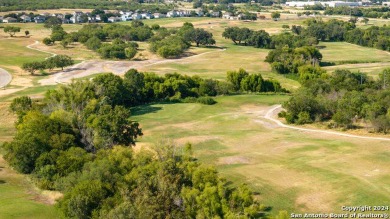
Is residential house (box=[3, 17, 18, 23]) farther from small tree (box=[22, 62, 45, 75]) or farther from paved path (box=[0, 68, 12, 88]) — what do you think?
small tree (box=[22, 62, 45, 75])

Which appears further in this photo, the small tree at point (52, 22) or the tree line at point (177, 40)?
the small tree at point (52, 22)

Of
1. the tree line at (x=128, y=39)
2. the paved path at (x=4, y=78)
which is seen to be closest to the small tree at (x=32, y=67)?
the paved path at (x=4, y=78)

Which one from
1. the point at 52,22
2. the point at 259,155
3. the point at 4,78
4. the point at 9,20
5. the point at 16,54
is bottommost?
the point at 259,155

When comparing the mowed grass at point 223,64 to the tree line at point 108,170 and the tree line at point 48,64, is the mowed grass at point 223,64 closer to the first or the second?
the tree line at point 48,64

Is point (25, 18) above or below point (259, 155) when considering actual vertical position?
above

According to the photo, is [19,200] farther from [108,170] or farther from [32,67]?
[32,67]

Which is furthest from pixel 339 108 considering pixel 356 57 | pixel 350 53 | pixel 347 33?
pixel 347 33

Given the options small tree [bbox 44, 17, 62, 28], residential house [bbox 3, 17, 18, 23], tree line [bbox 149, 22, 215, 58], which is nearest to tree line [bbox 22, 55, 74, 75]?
tree line [bbox 149, 22, 215, 58]
